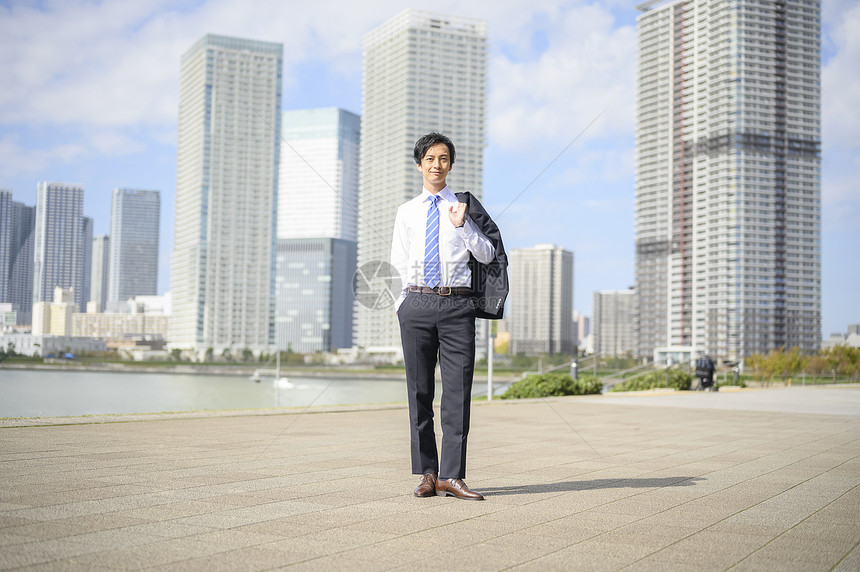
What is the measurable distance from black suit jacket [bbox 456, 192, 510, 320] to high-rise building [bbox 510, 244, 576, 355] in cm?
17612

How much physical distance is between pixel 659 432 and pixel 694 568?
5955 millimetres

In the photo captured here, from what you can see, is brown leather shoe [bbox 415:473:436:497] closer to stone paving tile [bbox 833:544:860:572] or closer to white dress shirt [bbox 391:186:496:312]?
white dress shirt [bbox 391:186:496:312]

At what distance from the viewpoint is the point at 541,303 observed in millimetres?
181625

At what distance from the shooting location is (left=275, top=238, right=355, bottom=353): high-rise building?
176125 mm

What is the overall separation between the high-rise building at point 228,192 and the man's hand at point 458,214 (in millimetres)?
162636

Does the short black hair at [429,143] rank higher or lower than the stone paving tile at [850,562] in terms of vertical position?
higher

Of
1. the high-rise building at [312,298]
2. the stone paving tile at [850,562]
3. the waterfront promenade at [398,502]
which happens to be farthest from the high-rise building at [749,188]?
the stone paving tile at [850,562]

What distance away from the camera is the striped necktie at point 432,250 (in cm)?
409

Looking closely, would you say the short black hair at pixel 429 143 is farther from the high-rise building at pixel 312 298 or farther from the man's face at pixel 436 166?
the high-rise building at pixel 312 298

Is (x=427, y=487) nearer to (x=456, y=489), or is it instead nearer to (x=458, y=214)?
(x=456, y=489)

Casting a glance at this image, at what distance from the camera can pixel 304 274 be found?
601 feet

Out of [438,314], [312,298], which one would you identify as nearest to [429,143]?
[438,314]

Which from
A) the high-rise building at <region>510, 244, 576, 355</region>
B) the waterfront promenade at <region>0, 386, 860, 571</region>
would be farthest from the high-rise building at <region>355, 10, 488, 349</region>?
the waterfront promenade at <region>0, 386, 860, 571</region>

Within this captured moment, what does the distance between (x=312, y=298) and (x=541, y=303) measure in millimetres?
53647
